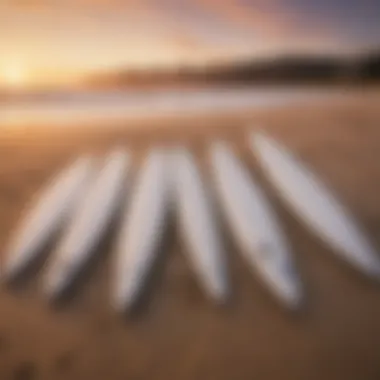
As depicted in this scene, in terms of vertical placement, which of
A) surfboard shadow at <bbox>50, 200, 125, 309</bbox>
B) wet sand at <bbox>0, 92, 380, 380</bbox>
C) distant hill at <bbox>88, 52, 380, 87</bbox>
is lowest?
wet sand at <bbox>0, 92, 380, 380</bbox>

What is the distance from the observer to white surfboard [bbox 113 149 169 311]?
0.72m

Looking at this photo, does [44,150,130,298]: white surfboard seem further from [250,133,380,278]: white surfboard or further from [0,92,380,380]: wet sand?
[250,133,380,278]: white surfboard

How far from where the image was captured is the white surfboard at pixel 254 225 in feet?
2.33

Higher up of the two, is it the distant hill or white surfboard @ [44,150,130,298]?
the distant hill

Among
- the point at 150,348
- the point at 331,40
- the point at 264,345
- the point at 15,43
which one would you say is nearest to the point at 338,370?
the point at 264,345

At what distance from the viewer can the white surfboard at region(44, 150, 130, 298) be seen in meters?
0.74

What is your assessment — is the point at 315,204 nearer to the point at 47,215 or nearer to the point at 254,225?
the point at 254,225

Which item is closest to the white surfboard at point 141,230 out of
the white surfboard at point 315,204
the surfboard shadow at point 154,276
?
the surfboard shadow at point 154,276

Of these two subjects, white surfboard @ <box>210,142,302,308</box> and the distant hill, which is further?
the distant hill

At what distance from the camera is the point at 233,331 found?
0.69 m

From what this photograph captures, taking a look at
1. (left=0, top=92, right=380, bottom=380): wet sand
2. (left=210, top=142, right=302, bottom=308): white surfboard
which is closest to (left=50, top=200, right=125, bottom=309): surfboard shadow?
(left=0, top=92, right=380, bottom=380): wet sand

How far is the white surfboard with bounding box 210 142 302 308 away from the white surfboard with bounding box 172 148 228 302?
0.07ft

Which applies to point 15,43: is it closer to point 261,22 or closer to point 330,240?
point 261,22

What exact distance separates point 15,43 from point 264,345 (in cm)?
46
